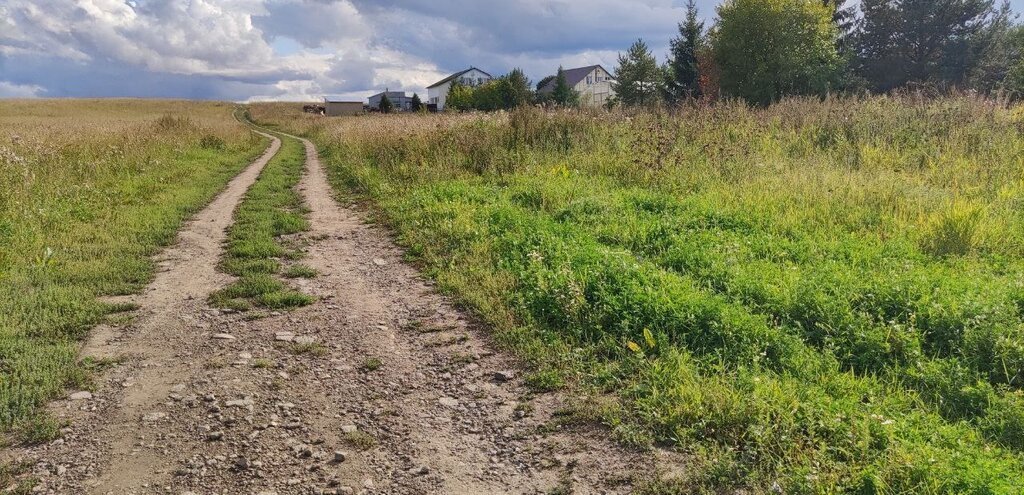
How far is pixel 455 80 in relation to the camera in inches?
3241

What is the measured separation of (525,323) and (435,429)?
1563mm

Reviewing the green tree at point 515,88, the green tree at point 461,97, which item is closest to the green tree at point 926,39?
the green tree at point 515,88

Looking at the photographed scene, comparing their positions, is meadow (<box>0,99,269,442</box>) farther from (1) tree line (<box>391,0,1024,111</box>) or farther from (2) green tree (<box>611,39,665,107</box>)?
(2) green tree (<box>611,39,665,107</box>)

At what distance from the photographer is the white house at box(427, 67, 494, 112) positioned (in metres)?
85.1

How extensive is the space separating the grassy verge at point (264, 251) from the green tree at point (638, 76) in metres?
39.4

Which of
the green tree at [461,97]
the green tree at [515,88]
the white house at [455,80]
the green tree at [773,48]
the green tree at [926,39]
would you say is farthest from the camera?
the white house at [455,80]

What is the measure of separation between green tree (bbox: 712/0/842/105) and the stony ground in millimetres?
36338

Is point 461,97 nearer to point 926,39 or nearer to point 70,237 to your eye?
point 926,39

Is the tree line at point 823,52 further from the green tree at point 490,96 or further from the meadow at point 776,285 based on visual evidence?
the meadow at point 776,285

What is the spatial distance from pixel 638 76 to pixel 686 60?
3.79 meters

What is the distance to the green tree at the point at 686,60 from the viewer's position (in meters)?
44.8

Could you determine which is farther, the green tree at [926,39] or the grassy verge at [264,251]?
the green tree at [926,39]

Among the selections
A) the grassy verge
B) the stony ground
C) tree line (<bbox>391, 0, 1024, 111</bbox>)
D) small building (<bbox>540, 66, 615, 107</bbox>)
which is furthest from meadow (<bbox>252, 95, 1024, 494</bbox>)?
small building (<bbox>540, 66, 615, 107</bbox>)

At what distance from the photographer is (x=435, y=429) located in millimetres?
3521
